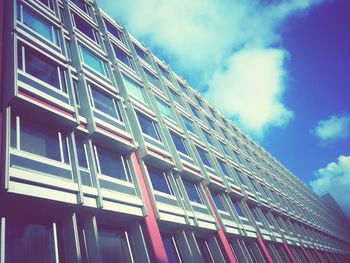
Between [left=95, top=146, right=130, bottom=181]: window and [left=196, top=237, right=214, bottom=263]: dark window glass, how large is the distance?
5562 mm

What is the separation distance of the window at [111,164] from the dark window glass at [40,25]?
Result: 18.6ft

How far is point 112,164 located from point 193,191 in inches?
245

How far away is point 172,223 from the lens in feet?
34.9

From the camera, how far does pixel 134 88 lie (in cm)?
1594

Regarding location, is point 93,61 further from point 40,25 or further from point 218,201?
point 218,201

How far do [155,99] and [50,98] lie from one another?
27.6 feet

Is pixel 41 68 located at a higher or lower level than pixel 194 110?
lower

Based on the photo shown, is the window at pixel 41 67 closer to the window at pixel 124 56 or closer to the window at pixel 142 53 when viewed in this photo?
the window at pixel 124 56

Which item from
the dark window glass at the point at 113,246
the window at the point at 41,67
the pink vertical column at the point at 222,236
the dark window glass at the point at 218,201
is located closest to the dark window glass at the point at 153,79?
the pink vertical column at the point at 222,236

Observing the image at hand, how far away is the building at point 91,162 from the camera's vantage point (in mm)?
6699

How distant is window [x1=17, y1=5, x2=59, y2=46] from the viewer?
10.7 m

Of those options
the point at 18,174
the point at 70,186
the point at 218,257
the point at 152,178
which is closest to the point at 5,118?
the point at 18,174

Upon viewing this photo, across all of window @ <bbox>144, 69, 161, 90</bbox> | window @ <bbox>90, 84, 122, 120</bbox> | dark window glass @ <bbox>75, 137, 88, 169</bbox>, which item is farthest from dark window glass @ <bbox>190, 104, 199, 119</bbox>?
A: dark window glass @ <bbox>75, 137, 88, 169</bbox>

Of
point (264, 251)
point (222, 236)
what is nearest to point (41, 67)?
point (222, 236)
